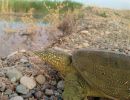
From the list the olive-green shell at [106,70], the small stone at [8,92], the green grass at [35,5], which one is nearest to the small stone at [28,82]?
the small stone at [8,92]

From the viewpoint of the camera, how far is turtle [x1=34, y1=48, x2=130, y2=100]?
3686mm

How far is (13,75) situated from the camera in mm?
4508

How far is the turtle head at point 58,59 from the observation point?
3.96 m

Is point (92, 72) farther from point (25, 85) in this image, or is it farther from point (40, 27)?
point (40, 27)

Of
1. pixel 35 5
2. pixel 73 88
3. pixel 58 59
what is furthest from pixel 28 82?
pixel 35 5

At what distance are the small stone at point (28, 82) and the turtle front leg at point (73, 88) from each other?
0.61 meters

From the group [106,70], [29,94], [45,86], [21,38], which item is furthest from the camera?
[21,38]

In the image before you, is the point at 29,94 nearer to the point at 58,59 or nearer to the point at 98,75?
the point at 58,59

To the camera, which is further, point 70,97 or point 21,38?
point 21,38

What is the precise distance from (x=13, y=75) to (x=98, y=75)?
1.12 metres

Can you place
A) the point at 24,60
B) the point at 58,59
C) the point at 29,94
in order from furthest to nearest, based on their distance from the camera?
the point at 24,60, the point at 29,94, the point at 58,59

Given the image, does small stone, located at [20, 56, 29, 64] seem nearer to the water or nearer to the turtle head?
the turtle head

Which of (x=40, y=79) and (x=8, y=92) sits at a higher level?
(x=40, y=79)

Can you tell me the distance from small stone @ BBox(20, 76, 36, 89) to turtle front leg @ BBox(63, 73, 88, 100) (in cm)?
61
